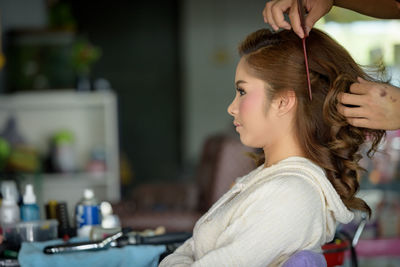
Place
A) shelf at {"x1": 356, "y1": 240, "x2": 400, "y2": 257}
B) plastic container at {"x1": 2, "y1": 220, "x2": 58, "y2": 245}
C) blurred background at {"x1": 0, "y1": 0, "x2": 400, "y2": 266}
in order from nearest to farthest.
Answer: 1. plastic container at {"x1": 2, "y1": 220, "x2": 58, "y2": 245}
2. shelf at {"x1": 356, "y1": 240, "x2": 400, "y2": 257}
3. blurred background at {"x1": 0, "y1": 0, "x2": 400, "y2": 266}

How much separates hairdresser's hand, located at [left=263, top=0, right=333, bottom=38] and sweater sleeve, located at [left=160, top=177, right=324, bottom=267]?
386 mm

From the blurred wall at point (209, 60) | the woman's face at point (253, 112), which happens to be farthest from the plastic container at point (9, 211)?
the blurred wall at point (209, 60)

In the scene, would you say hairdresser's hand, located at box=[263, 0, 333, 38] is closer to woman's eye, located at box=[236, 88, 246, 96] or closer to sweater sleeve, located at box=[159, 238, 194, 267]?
woman's eye, located at box=[236, 88, 246, 96]

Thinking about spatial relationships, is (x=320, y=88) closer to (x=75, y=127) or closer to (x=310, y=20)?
(x=310, y=20)

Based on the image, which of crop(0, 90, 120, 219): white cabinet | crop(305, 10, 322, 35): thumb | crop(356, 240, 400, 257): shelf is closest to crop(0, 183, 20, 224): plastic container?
crop(305, 10, 322, 35): thumb

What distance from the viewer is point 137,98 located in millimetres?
7543

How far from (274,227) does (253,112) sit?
30cm

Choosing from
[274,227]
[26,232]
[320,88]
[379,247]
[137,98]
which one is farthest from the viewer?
[137,98]

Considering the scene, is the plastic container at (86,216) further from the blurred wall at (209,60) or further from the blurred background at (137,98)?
the blurred wall at (209,60)

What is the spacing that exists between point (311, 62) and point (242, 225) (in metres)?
0.42

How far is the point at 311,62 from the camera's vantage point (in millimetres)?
1401

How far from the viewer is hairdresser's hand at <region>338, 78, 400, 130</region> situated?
1340 millimetres

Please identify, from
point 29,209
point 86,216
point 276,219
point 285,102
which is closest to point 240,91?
point 285,102

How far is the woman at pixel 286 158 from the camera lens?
51.3 inches
